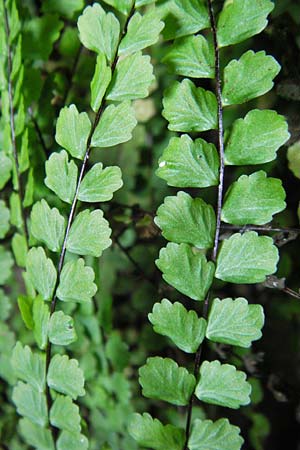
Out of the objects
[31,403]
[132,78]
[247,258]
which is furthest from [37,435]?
[132,78]

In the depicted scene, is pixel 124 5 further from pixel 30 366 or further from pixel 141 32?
pixel 30 366

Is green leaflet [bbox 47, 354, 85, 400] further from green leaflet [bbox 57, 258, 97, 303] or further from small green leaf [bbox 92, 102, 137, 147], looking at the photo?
small green leaf [bbox 92, 102, 137, 147]

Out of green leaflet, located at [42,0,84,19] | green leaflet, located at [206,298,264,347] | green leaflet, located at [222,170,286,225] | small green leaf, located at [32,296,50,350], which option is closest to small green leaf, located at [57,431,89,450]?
small green leaf, located at [32,296,50,350]

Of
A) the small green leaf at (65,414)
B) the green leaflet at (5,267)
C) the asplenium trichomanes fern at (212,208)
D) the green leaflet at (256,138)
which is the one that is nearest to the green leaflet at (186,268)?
the asplenium trichomanes fern at (212,208)

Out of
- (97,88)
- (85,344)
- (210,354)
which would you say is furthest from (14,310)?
(97,88)

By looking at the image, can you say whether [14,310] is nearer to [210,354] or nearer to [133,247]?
[133,247]

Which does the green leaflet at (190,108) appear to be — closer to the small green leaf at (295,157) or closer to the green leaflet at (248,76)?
the green leaflet at (248,76)
